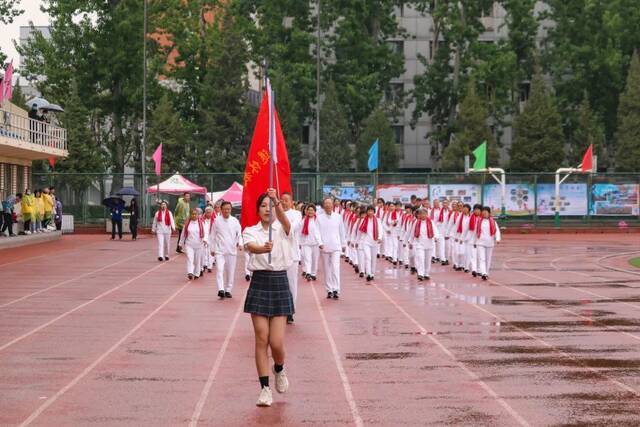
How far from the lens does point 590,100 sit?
7188 cm

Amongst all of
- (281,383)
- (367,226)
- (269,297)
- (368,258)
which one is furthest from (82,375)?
(368,258)

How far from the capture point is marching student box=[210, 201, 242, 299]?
2092 cm

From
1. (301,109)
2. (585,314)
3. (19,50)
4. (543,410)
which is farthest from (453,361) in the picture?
(19,50)

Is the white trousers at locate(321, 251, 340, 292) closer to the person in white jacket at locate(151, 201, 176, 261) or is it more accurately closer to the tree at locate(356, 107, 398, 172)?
the person in white jacket at locate(151, 201, 176, 261)

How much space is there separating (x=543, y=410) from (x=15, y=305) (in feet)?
37.8

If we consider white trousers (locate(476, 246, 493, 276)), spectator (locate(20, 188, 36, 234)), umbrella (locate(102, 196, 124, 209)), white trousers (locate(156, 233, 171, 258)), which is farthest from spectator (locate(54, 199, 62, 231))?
white trousers (locate(476, 246, 493, 276))

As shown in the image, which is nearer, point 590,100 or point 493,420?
point 493,420

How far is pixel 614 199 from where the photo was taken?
52.1 metres

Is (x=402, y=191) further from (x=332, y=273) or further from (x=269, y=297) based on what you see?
(x=269, y=297)

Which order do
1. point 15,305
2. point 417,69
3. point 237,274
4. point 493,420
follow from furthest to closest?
point 417,69 → point 237,274 → point 15,305 → point 493,420

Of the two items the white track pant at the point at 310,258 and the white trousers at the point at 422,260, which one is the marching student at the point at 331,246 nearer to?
the white track pant at the point at 310,258

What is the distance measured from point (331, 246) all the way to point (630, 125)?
47.3 meters

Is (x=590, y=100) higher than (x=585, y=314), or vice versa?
(x=590, y=100)

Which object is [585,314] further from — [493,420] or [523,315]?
[493,420]
